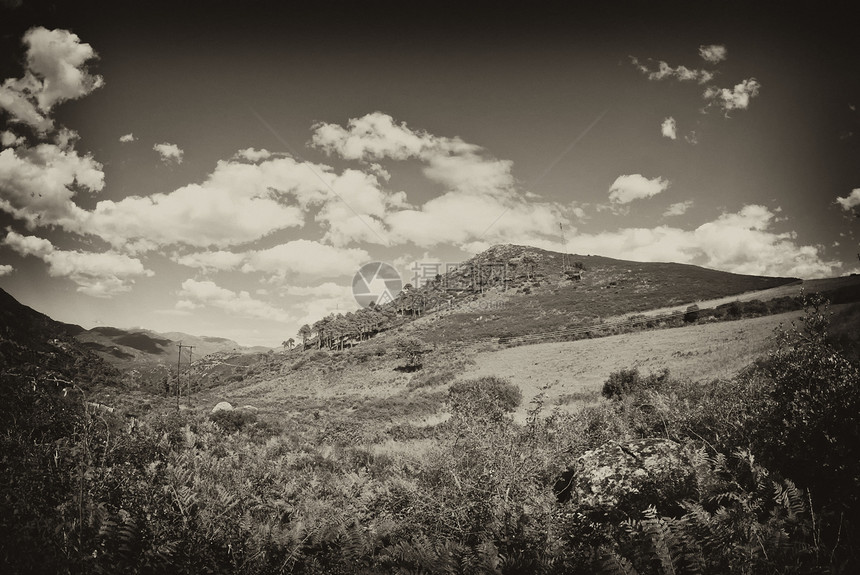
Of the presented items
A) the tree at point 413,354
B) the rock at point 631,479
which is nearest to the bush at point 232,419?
the rock at point 631,479

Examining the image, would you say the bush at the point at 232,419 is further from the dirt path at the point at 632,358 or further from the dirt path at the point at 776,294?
the dirt path at the point at 776,294

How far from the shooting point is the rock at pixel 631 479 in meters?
4.75

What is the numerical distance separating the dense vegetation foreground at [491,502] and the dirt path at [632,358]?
659 inches

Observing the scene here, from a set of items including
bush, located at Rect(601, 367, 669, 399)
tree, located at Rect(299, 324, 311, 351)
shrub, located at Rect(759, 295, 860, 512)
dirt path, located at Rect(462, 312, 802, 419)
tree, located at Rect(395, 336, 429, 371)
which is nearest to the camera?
shrub, located at Rect(759, 295, 860, 512)

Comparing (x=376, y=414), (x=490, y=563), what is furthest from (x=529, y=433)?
(x=376, y=414)

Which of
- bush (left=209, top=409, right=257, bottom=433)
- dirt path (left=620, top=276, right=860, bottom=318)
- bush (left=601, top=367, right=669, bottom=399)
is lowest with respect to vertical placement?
bush (left=209, top=409, right=257, bottom=433)

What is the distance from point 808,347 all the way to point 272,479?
9.77 m

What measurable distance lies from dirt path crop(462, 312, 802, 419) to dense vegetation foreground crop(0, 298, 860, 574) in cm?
1675

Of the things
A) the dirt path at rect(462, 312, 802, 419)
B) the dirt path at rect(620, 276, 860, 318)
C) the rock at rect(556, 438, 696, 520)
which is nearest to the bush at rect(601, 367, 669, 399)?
the dirt path at rect(462, 312, 802, 419)

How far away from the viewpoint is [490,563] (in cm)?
334

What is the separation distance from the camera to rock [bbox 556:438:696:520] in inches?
187

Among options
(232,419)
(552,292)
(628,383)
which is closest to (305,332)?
(552,292)

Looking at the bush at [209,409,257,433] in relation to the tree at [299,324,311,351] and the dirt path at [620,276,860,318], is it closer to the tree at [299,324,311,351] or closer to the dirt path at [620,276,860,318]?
the dirt path at [620,276,860,318]

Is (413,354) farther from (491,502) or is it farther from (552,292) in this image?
(491,502)
